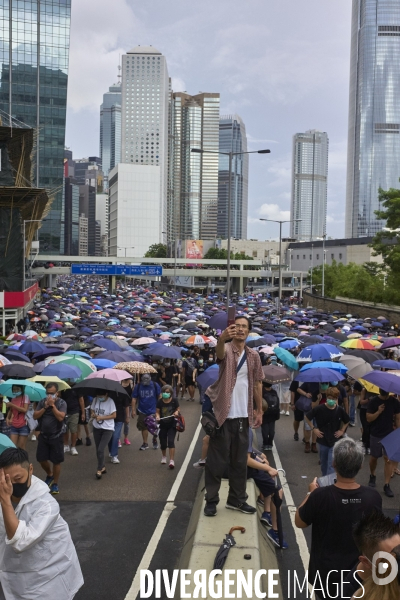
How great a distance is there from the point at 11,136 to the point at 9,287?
1001 centimetres

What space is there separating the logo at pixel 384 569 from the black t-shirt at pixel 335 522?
128 cm

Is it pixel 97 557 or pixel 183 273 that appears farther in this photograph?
pixel 183 273

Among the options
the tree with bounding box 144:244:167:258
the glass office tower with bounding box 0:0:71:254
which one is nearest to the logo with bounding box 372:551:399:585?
the glass office tower with bounding box 0:0:71:254

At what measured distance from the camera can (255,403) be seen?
243 inches

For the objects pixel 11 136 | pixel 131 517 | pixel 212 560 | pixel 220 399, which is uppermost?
pixel 11 136

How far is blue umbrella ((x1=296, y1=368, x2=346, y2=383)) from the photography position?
420 inches

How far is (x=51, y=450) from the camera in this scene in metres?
8.78

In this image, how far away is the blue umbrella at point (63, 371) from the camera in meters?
11.2

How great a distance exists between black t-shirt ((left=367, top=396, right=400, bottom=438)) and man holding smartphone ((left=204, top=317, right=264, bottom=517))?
150 inches

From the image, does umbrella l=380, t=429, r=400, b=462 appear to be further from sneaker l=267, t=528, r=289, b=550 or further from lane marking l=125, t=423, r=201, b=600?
lane marking l=125, t=423, r=201, b=600

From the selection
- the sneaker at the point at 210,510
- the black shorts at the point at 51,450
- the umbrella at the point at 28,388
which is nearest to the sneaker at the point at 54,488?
the black shorts at the point at 51,450

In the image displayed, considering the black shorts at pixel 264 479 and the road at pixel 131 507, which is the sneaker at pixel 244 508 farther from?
the road at pixel 131 507

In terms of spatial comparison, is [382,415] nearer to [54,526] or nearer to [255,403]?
[255,403]

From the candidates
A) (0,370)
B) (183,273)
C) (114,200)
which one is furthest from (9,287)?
(114,200)
